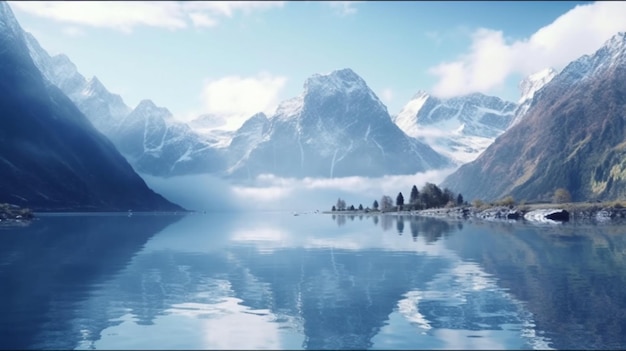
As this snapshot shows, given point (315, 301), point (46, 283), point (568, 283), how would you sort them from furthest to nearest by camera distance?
point (46, 283) < point (568, 283) < point (315, 301)

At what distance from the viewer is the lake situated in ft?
120

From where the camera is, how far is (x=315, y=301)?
49.2 meters

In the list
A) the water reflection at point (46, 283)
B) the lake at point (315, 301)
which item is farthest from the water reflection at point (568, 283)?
the water reflection at point (46, 283)

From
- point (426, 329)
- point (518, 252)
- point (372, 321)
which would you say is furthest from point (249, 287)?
point (518, 252)

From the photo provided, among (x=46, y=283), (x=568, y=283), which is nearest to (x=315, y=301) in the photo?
(x=568, y=283)

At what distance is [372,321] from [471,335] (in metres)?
7.09

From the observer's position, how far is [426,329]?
38906mm

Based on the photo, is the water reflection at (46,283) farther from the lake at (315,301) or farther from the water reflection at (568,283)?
the water reflection at (568,283)

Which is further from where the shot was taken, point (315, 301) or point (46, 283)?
point (46, 283)

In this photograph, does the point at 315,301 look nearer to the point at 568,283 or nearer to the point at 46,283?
the point at 568,283

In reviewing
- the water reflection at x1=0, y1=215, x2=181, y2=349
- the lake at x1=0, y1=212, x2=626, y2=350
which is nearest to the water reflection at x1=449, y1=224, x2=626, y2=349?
the lake at x1=0, y1=212, x2=626, y2=350

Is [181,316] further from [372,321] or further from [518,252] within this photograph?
[518,252]

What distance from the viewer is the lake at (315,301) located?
36.5 meters

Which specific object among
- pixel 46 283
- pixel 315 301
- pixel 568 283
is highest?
pixel 46 283
